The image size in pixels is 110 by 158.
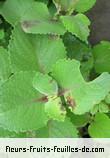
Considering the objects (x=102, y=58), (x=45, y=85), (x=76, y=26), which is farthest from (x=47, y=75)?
(x=102, y=58)

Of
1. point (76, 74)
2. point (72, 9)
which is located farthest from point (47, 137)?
point (72, 9)

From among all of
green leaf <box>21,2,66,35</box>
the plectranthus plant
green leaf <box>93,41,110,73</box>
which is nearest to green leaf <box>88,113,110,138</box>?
the plectranthus plant

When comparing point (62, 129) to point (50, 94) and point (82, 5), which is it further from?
point (82, 5)

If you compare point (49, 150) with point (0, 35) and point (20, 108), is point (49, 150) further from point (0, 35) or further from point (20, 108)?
point (0, 35)

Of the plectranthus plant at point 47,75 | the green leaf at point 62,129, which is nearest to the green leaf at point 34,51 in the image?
the plectranthus plant at point 47,75

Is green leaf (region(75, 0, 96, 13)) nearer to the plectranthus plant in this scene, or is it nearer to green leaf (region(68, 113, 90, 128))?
the plectranthus plant

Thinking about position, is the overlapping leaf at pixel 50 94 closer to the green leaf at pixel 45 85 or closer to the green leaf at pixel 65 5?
the green leaf at pixel 45 85
